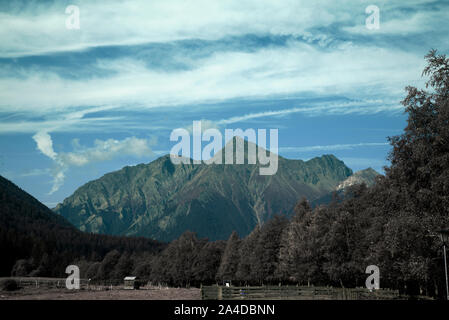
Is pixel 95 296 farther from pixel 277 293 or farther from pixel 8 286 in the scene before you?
pixel 8 286

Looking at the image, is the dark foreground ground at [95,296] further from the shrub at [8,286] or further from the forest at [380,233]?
the forest at [380,233]

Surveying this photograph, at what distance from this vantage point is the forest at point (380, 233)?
3731cm

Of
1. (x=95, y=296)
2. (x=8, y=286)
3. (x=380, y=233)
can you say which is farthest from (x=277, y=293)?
(x=8, y=286)

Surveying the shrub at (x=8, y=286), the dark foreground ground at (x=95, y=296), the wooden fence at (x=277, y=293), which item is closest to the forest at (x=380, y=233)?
the wooden fence at (x=277, y=293)

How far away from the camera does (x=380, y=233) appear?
159ft

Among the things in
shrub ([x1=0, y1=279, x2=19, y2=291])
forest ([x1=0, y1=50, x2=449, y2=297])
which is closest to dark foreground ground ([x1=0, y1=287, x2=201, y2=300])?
shrub ([x1=0, y1=279, x2=19, y2=291])

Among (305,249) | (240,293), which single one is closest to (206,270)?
(305,249)

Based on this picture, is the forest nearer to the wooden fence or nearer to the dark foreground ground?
the wooden fence

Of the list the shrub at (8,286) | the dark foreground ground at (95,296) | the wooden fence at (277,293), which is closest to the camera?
the wooden fence at (277,293)

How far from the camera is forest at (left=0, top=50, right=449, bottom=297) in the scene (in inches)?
1469

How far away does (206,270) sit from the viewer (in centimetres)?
16675

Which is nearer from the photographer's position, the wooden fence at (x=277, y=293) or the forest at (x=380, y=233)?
the forest at (x=380, y=233)

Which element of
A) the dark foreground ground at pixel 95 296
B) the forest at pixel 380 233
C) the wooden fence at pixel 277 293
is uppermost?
the forest at pixel 380 233
